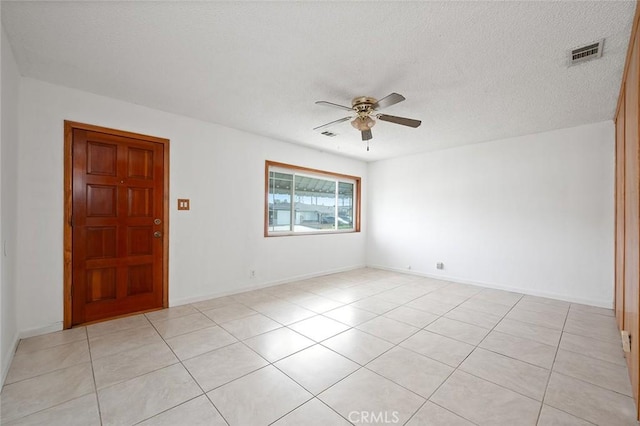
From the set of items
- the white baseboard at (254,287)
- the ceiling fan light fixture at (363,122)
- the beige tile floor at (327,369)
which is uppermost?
the ceiling fan light fixture at (363,122)

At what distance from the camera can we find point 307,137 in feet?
14.5

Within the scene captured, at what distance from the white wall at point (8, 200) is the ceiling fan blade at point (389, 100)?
9.47ft

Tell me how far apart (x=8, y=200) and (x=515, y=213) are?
6097 millimetres

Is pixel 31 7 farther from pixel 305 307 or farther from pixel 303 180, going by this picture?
pixel 303 180

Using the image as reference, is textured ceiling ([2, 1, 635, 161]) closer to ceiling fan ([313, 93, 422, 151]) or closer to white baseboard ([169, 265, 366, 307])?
ceiling fan ([313, 93, 422, 151])

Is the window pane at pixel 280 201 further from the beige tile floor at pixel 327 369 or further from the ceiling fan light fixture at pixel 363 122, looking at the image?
the ceiling fan light fixture at pixel 363 122

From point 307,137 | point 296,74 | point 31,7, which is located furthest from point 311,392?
point 307,137

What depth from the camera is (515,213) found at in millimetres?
4332

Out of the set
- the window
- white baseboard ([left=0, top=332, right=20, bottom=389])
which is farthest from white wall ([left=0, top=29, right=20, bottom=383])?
the window

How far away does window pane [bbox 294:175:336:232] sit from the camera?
5203 millimetres

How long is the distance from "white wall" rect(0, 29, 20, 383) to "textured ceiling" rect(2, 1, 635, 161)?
0.73ft

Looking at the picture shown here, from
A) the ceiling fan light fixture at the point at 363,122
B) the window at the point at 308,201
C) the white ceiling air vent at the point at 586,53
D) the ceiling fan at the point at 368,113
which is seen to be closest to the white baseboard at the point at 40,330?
the window at the point at 308,201

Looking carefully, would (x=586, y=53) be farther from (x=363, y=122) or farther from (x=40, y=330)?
(x=40, y=330)

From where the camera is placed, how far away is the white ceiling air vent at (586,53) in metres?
2.01
